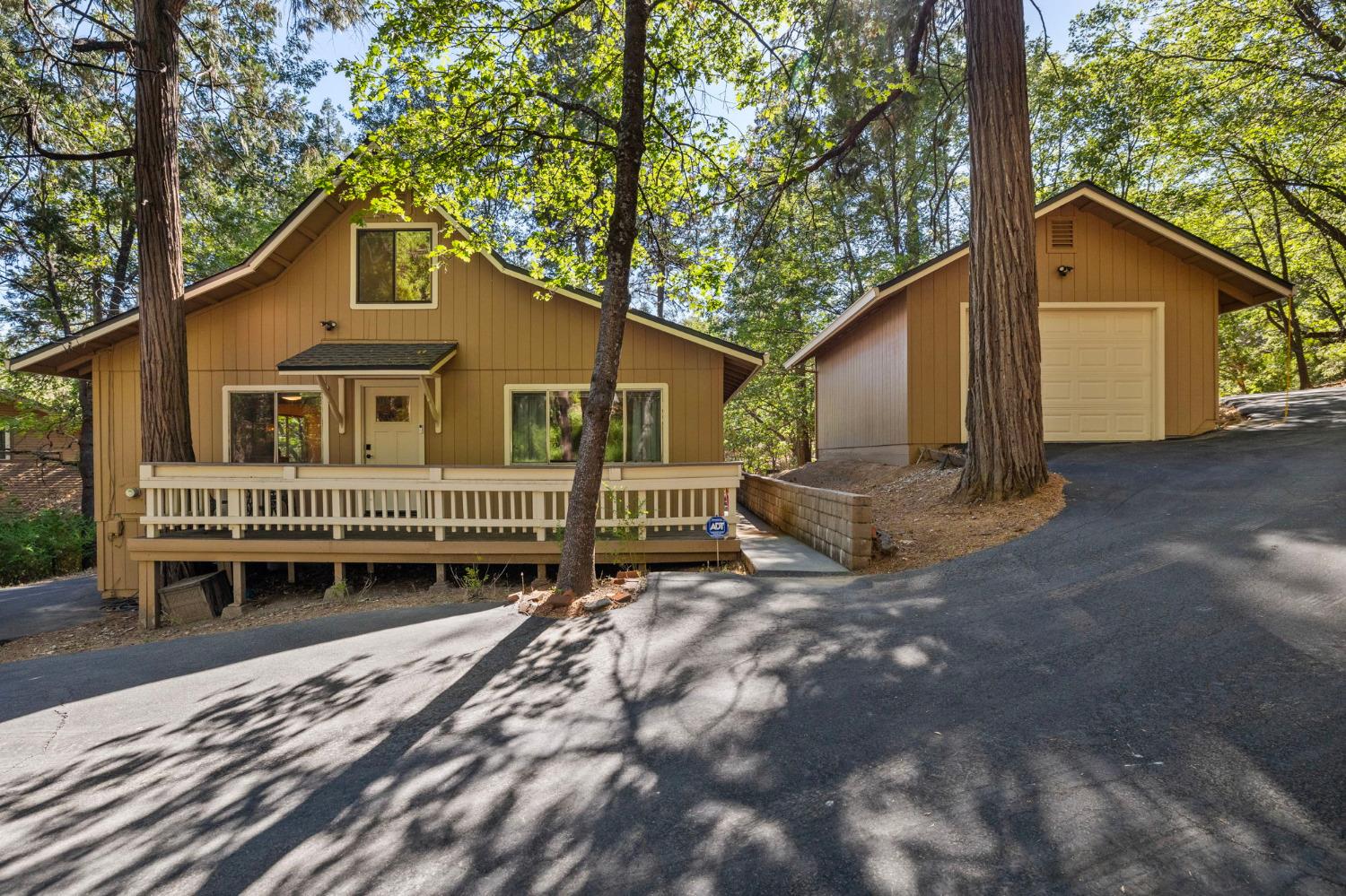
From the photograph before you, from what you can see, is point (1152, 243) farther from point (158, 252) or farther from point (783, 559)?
point (158, 252)

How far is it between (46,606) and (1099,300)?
17.3 meters

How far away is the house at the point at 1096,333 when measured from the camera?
1069 cm

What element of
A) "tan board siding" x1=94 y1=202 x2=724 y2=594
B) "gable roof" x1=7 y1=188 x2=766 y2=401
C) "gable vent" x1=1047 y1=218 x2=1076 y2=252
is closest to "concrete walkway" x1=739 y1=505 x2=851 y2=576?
"tan board siding" x1=94 y1=202 x2=724 y2=594

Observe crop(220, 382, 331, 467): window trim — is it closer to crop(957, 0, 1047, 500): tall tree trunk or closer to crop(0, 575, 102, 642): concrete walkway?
crop(0, 575, 102, 642): concrete walkway

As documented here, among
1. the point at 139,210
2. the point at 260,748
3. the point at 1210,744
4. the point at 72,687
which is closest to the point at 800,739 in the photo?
the point at 1210,744

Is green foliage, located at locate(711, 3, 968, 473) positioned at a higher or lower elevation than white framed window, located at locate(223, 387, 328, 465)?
higher

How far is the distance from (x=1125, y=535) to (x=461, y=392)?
8.77 meters

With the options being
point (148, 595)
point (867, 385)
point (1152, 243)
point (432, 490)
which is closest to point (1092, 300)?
point (1152, 243)

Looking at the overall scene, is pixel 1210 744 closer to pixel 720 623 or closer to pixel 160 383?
pixel 720 623

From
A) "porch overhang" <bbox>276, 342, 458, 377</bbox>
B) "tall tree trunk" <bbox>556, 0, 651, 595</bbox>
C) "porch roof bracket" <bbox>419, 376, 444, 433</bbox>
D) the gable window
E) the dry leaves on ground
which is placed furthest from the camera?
the gable window

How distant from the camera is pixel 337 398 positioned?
388 inches

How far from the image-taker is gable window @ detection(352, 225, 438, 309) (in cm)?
1020

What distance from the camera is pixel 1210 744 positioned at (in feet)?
8.98

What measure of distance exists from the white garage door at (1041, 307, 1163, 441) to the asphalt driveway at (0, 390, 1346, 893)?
5221 millimetres
